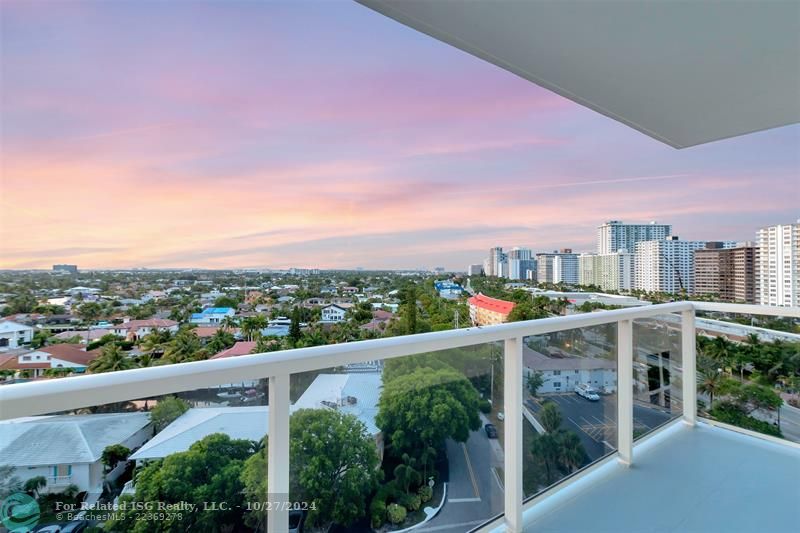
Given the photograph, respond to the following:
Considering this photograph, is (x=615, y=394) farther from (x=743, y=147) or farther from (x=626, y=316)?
(x=743, y=147)

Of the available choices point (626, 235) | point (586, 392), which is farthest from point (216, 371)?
point (626, 235)

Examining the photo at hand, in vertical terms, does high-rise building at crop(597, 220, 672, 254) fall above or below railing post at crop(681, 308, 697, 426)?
above

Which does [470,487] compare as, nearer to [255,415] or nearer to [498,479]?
[498,479]

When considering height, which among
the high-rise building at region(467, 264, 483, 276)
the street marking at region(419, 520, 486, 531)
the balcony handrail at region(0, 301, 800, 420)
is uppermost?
the high-rise building at region(467, 264, 483, 276)

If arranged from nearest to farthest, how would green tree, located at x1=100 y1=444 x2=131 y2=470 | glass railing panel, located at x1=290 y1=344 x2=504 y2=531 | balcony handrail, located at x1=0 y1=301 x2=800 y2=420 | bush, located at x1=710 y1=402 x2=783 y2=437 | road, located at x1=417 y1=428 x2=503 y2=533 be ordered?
balcony handrail, located at x1=0 y1=301 x2=800 y2=420 → green tree, located at x1=100 y1=444 x2=131 y2=470 → glass railing panel, located at x1=290 y1=344 x2=504 y2=531 → road, located at x1=417 y1=428 x2=503 y2=533 → bush, located at x1=710 y1=402 x2=783 y2=437

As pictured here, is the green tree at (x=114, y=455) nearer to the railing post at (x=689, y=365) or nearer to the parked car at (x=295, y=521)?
the parked car at (x=295, y=521)

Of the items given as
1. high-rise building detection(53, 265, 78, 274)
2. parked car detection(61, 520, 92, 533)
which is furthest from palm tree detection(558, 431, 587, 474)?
high-rise building detection(53, 265, 78, 274)

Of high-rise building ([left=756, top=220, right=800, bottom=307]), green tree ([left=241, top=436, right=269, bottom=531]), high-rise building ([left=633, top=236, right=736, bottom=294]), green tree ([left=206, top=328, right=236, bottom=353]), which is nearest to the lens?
green tree ([left=241, top=436, right=269, bottom=531])

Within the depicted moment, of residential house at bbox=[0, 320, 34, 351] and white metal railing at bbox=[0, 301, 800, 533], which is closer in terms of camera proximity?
white metal railing at bbox=[0, 301, 800, 533]

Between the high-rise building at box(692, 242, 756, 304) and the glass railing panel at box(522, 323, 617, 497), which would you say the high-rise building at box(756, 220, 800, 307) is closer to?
the high-rise building at box(692, 242, 756, 304)

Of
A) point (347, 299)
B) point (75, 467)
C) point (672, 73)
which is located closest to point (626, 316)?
point (672, 73)
